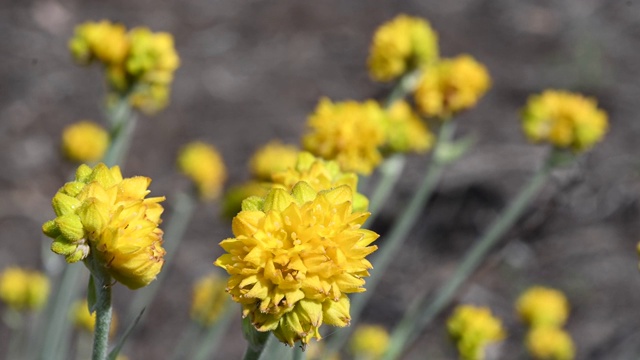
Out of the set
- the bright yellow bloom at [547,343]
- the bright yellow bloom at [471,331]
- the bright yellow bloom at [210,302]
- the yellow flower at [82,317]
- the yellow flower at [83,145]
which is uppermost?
the yellow flower at [83,145]

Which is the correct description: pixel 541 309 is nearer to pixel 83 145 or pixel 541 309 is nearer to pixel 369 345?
pixel 369 345

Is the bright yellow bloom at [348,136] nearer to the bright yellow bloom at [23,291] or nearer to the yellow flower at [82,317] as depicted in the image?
the yellow flower at [82,317]

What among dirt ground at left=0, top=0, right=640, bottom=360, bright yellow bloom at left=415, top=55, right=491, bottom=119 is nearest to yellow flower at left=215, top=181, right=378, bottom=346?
bright yellow bloom at left=415, top=55, right=491, bottom=119

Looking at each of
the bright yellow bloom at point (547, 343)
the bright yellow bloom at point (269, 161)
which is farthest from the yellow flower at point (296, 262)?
the bright yellow bloom at point (547, 343)

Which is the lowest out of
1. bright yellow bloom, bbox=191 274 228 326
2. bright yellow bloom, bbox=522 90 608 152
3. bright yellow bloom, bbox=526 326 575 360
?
bright yellow bloom, bbox=526 326 575 360

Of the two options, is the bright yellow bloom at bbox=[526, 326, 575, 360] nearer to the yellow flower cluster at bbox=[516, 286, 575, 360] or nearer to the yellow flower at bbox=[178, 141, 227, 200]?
the yellow flower cluster at bbox=[516, 286, 575, 360]

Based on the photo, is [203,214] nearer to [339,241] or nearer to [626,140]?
[626,140]

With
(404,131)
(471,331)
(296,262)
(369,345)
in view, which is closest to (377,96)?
(369,345)

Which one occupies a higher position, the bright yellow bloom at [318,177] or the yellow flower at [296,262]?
the bright yellow bloom at [318,177]
